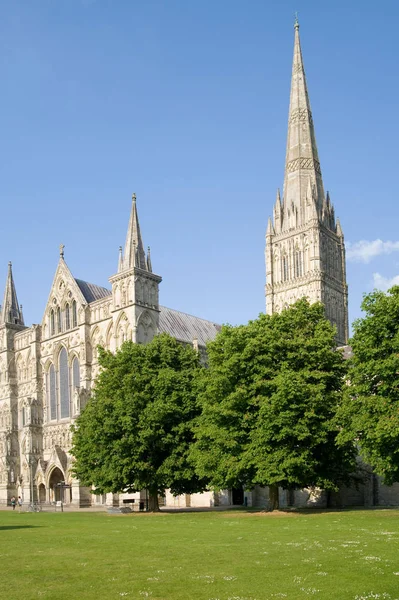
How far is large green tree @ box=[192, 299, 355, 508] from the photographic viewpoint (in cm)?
4400

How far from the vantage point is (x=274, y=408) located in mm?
43938

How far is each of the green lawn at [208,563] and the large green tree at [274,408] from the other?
1097 centimetres

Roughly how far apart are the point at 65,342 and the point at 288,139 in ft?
204

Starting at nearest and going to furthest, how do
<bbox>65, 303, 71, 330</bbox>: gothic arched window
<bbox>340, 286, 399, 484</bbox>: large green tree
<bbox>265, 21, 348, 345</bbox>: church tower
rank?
1. <bbox>340, 286, 399, 484</bbox>: large green tree
2. <bbox>65, 303, 71, 330</bbox>: gothic arched window
3. <bbox>265, 21, 348, 345</bbox>: church tower

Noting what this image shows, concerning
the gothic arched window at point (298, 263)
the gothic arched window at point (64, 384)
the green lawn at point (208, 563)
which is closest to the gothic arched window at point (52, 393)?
the gothic arched window at point (64, 384)

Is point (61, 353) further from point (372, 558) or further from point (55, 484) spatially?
point (372, 558)

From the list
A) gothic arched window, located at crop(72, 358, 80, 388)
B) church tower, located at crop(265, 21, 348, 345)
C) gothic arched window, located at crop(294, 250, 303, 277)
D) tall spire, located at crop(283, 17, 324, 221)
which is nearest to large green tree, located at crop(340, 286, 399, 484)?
gothic arched window, located at crop(72, 358, 80, 388)

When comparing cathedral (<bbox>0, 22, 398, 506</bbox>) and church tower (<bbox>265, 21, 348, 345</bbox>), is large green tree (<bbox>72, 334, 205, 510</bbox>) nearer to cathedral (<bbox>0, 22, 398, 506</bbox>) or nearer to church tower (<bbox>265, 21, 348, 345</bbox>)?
cathedral (<bbox>0, 22, 398, 506</bbox>)

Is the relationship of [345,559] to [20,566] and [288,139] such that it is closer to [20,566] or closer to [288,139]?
[20,566]

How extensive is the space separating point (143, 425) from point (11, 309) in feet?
143

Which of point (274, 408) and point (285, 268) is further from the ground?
point (285, 268)

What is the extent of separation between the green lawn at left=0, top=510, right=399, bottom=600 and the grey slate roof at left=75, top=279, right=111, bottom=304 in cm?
4953

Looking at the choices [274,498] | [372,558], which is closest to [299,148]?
[274,498]

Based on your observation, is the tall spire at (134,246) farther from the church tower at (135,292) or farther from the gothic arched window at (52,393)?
the gothic arched window at (52,393)
